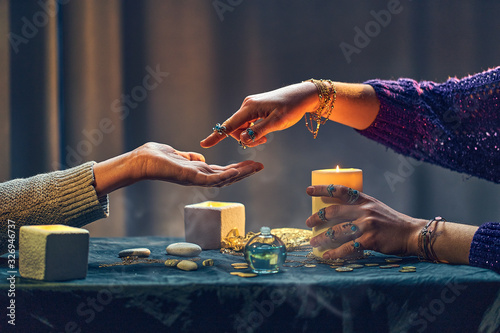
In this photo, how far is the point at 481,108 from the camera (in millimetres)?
1212

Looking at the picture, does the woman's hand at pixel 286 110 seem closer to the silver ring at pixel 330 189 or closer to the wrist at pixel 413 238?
the silver ring at pixel 330 189

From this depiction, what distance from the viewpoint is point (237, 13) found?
225 centimetres

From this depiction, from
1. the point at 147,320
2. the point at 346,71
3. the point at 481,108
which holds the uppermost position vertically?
the point at 346,71

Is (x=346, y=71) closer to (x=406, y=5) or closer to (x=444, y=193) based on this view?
(x=406, y=5)

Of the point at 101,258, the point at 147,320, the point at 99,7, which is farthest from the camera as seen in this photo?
the point at 99,7

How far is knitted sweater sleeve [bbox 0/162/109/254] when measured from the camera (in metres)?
1.08

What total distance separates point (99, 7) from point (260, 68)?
0.84m

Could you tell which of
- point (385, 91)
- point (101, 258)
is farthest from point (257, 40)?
point (101, 258)

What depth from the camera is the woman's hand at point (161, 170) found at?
107 cm

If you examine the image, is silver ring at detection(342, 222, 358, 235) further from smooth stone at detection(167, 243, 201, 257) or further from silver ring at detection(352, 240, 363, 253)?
smooth stone at detection(167, 243, 201, 257)

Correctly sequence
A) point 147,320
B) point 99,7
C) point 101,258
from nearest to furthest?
1. point 147,320
2. point 101,258
3. point 99,7

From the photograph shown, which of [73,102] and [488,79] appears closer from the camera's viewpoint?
[488,79]

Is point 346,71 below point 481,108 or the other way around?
the other way around

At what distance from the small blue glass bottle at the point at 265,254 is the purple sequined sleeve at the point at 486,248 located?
1.37 feet
